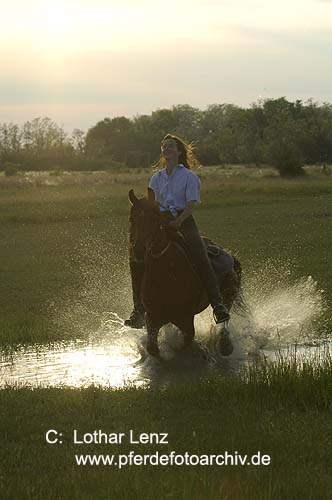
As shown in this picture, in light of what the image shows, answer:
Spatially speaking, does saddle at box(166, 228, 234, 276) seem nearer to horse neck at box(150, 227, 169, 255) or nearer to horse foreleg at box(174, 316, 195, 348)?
horse foreleg at box(174, 316, 195, 348)

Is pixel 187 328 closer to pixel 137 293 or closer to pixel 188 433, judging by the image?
pixel 137 293

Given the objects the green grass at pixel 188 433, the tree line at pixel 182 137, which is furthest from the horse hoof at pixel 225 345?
the tree line at pixel 182 137

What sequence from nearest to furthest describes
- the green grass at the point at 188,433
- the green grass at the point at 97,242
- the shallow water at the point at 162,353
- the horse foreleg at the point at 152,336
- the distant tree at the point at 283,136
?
the green grass at the point at 188,433
the shallow water at the point at 162,353
the horse foreleg at the point at 152,336
the green grass at the point at 97,242
the distant tree at the point at 283,136

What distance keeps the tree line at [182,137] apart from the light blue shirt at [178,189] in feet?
230

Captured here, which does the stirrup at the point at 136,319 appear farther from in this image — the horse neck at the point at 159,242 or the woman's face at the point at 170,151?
the woman's face at the point at 170,151

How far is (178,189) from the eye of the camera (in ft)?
33.7

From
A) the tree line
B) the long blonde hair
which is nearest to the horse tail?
the long blonde hair

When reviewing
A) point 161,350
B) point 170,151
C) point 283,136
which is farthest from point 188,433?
point 283,136

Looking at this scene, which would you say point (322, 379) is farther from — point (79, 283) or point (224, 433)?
point (79, 283)

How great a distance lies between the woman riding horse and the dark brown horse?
0.11 m

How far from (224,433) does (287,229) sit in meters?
21.8

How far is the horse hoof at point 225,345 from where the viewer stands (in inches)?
420

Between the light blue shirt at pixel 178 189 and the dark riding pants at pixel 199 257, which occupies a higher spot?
the light blue shirt at pixel 178 189

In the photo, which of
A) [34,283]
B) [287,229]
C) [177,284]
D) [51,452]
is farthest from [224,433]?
[287,229]
